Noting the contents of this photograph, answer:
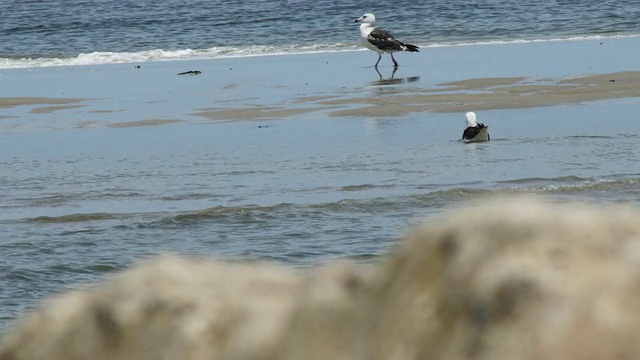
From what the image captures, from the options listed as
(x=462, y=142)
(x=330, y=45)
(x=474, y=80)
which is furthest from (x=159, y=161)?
(x=330, y=45)

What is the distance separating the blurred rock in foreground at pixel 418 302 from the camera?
1.52 meters

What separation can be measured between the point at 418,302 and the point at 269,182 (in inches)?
339

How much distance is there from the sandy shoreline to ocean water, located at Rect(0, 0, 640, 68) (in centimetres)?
327

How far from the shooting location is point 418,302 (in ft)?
Result: 5.54

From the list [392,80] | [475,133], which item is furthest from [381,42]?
[475,133]

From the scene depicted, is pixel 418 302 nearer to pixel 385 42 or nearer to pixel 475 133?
pixel 475 133

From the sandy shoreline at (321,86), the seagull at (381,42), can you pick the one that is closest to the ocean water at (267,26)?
the sandy shoreline at (321,86)

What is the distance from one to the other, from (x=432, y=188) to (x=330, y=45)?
2039 centimetres

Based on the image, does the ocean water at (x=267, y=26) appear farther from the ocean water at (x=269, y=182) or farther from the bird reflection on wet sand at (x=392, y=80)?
the ocean water at (x=269, y=182)

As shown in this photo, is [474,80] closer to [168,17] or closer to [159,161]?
[159,161]

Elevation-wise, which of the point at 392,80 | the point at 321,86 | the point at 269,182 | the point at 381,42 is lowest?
the point at 381,42

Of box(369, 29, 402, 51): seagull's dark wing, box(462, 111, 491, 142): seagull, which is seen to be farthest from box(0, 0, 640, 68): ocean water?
box(462, 111, 491, 142): seagull

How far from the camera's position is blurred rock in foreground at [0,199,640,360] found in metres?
1.52

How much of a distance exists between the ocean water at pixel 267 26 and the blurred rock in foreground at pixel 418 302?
26.5 meters
